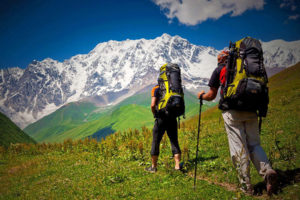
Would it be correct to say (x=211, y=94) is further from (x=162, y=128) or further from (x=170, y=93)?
(x=162, y=128)

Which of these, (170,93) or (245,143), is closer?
(245,143)

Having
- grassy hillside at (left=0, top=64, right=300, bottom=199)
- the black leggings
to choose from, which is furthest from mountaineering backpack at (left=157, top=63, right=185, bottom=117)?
grassy hillside at (left=0, top=64, right=300, bottom=199)

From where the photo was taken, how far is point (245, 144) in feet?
15.4

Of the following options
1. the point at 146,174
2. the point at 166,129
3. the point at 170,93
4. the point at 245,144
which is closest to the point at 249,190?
the point at 245,144

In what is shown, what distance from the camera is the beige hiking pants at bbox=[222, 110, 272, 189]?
456 cm

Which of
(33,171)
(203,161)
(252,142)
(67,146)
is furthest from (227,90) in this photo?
(67,146)

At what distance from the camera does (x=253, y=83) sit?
4.23 metres

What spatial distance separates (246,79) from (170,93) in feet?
8.49

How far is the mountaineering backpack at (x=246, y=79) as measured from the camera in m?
4.24

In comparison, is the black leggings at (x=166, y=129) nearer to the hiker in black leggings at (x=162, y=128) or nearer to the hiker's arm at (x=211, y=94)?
the hiker in black leggings at (x=162, y=128)

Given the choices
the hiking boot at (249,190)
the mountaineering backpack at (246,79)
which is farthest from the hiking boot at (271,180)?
the mountaineering backpack at (246,79)

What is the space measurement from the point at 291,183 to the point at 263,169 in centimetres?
95

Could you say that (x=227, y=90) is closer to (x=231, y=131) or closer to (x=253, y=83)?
(x=253, y=83)

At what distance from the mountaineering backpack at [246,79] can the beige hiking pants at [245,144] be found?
246 mm
